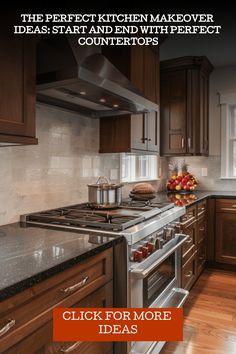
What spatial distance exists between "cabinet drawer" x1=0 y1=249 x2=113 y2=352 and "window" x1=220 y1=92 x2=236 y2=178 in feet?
10.1

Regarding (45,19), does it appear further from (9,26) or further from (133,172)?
(133,172)

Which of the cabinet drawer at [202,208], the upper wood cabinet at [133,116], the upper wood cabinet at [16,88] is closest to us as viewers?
the upper wood cabinet at [16,88]

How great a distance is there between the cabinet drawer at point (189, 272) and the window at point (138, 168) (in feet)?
3.47

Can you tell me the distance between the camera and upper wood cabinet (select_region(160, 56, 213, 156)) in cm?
364

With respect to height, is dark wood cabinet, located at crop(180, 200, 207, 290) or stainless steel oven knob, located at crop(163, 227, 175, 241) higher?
stainless steel oven knob, located at crop(163, 227, 175, 241)

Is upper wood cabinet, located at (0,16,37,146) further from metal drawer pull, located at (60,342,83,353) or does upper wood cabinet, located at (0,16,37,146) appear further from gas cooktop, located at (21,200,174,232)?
metal drawer pull, located at (60,342,83,353)

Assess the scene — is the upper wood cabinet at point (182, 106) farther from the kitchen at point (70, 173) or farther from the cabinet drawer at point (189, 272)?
the cabinet drawer at point (189, 272)

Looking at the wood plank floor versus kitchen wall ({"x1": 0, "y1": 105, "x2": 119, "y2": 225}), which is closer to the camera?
kitchen wall ({"x1": 0, "y1": 105, "x2": 119, "y2": 225})

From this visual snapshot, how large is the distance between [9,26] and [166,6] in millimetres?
1546

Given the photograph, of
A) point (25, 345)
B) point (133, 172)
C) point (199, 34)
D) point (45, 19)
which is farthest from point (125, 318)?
point (199, 34)

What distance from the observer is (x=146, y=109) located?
2.35 meters

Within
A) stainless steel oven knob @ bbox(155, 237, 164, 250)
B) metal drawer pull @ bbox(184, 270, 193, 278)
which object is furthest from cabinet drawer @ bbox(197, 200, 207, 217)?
stainless steel oven knob @ bbox(155, 237, 164, 250)

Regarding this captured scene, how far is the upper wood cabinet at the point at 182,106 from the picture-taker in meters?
3.64

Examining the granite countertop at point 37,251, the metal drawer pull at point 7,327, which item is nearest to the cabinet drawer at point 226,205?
the granite countertop at point 37,251
